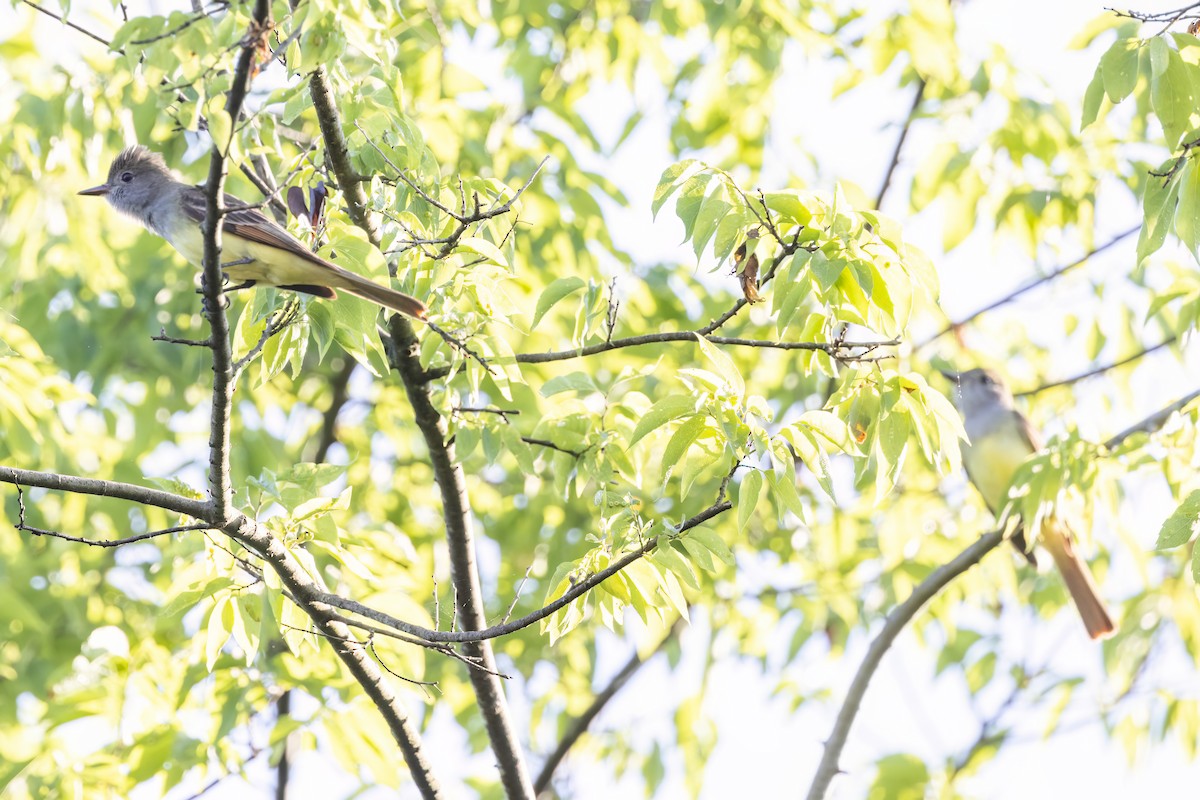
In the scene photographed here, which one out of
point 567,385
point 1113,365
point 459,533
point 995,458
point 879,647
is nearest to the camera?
point 567,385

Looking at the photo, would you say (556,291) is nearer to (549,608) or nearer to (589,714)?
(549,608)

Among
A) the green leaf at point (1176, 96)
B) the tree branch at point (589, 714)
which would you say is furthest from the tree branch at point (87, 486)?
the tree branch at point (589, 714)

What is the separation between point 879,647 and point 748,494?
2504 mm

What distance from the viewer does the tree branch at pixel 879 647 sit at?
5023 millimetres

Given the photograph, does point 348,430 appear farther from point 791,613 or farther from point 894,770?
point 894,770

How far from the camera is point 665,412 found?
311 centimetres

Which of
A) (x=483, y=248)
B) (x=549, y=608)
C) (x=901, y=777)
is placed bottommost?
(x=901, y=777)

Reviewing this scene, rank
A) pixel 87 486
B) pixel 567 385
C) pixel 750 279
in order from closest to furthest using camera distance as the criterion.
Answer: pixel 87 486 → pixel 750 279 → pixel 567 385

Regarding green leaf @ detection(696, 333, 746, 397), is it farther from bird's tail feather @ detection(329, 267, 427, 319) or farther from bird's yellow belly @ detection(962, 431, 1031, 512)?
bird's yellow belly @ detection(962, 431, 1031, 512)

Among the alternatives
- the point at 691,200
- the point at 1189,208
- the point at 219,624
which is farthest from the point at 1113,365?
the point at 219,624

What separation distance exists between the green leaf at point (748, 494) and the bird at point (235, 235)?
100cm

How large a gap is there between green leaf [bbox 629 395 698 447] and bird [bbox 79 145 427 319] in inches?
27.2

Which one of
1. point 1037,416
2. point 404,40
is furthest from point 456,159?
point 1037,416

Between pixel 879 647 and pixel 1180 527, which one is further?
pixel 879 647
